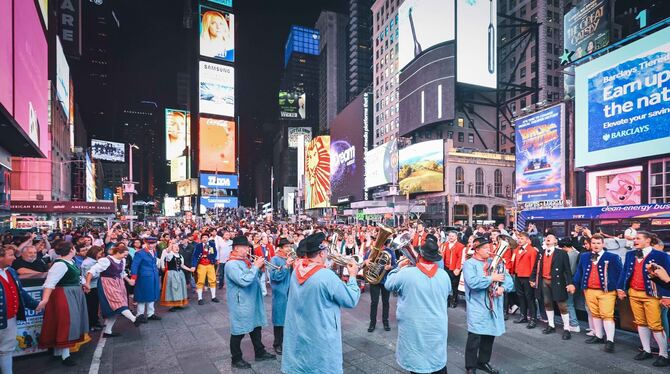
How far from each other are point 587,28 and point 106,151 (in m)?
76.6

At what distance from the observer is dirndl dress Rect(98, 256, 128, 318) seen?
7.15 meters

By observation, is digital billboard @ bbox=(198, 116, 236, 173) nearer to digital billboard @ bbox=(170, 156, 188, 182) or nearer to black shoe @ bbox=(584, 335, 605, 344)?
digital billboard @ bbox=(170, 156, 188, 182)

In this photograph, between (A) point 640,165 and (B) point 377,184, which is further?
(B) point 377,184

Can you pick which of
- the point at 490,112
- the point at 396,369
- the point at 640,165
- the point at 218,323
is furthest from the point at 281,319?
the point at 490,112

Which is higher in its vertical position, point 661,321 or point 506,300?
point 661,321

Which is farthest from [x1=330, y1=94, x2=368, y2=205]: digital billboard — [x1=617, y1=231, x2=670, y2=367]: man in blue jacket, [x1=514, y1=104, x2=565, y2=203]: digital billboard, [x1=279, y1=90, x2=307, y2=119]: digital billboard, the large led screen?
[x1=617, y1=231, x2=670, y2=367]: man in blue jacket

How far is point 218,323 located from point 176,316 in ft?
4.73

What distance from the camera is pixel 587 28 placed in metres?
33.0

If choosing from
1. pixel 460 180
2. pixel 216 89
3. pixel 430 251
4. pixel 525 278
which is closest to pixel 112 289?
pixel 430 251

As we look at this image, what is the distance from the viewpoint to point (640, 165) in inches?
1029

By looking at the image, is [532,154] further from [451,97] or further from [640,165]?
[451,97]

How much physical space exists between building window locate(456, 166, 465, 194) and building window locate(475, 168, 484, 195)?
8.49ft

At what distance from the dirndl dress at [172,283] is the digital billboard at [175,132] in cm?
8671

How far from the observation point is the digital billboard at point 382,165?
57.5 metres
